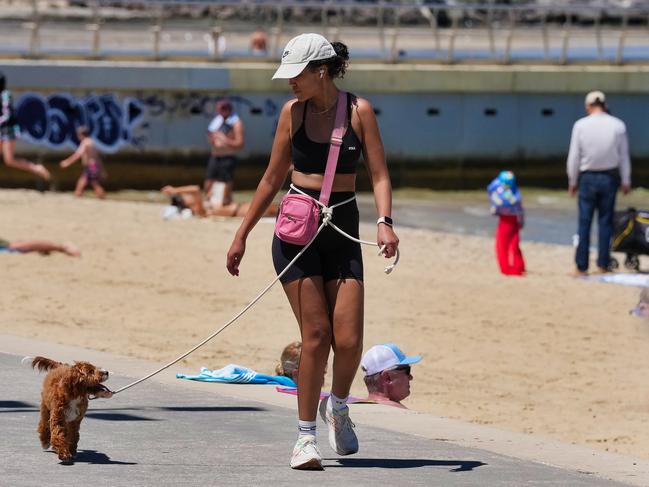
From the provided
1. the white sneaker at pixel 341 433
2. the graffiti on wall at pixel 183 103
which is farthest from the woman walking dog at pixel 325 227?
the graffiti on wall at pixel 183 103

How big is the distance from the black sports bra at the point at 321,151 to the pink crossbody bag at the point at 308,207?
30 mm

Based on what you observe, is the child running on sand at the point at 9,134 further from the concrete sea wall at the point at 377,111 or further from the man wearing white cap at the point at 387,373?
the man wearing white cap at the point at 387,373

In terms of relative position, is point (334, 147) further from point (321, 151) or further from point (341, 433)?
point (341, 433)

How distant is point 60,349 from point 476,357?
3.49 metres

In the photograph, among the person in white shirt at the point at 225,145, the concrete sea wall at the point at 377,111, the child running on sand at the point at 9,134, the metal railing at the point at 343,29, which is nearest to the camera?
the person in white shirt at the point at 225,145

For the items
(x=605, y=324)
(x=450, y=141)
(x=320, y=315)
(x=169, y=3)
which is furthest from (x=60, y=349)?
(x=450, y=141)

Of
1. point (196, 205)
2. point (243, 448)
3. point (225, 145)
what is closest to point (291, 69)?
point (243, 448)

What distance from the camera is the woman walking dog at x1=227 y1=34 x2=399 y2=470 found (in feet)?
19.4

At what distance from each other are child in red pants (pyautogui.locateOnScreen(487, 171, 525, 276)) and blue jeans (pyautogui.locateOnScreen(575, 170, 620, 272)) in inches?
24.5

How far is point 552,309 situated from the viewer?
1315cm

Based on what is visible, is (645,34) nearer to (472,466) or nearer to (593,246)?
(593,246)

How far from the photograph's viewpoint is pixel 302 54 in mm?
5891

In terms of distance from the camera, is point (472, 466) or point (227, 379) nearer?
point (472, 466)

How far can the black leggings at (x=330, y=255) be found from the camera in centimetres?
595
